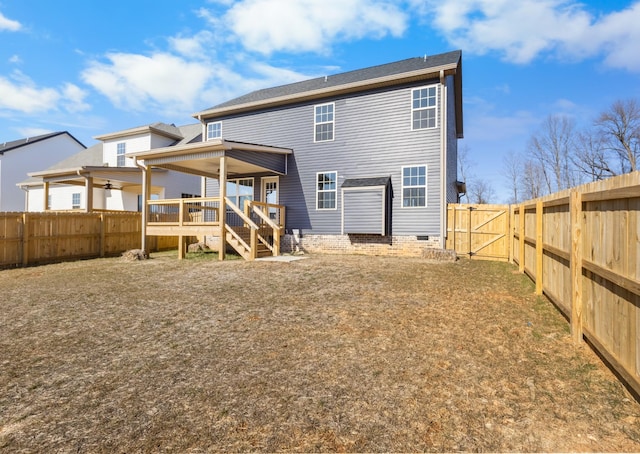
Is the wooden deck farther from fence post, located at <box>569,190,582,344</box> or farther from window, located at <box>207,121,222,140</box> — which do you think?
fence post, located at <box>569,190,582,344</box>

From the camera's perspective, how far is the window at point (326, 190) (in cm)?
1378

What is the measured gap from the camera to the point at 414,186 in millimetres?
12469

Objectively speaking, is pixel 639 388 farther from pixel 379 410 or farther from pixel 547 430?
pixel 379 410

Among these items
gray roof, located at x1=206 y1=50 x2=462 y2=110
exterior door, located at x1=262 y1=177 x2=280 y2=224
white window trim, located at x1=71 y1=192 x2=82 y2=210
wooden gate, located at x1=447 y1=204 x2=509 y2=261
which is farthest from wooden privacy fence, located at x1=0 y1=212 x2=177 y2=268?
wooden gate, located at x1=447 y1=204 x2=509 y2=261

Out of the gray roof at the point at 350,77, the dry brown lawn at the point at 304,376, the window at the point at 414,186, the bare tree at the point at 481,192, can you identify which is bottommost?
the dry brown lawn at the point at 304,376

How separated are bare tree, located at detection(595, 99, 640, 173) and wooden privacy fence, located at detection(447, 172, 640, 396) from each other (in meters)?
33.0

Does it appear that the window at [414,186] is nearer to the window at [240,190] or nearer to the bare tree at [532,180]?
the window at [240,190]

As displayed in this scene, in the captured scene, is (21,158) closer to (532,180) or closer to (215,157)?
(215,157)

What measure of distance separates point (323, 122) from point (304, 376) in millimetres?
12223

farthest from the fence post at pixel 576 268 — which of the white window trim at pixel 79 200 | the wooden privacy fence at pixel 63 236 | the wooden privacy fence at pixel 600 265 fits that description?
the white window trim at pixel 79 200

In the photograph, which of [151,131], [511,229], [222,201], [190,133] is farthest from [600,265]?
[190,133]

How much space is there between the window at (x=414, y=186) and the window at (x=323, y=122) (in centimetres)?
354

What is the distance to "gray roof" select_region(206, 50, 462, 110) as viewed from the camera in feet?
43.9

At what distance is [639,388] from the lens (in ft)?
8.66
